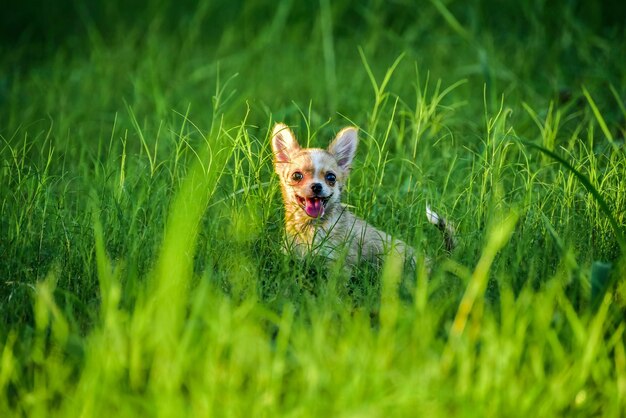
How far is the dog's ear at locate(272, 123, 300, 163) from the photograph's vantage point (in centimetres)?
464

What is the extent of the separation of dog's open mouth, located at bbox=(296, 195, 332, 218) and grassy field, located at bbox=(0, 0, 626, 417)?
5.1 inches

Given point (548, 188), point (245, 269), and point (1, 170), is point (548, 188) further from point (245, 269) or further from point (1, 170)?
point (1, 170)

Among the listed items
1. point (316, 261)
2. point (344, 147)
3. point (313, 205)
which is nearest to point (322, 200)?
point (313, 205)

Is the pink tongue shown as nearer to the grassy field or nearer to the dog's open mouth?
the dog's open mouth

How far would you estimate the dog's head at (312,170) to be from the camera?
14.8ft

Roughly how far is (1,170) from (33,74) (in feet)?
9.50

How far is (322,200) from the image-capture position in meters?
4.57

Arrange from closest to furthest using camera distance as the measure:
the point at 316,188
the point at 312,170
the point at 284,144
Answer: the point at 316,188, the point at 312,170, the point at 284,144

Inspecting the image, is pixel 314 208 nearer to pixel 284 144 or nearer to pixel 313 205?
pixel 313 205

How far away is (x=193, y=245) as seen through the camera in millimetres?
3734

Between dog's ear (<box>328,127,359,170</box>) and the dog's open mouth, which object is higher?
dog's ear (<box>328,127,359,170</box>)

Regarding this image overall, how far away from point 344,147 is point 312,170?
27 cm

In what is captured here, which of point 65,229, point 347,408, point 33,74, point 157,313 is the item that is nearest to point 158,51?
point 33,74

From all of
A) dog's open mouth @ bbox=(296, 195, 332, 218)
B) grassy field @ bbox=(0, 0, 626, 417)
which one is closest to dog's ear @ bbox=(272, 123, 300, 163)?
grassy field @ bbox=(0, 0, 626, 417)
